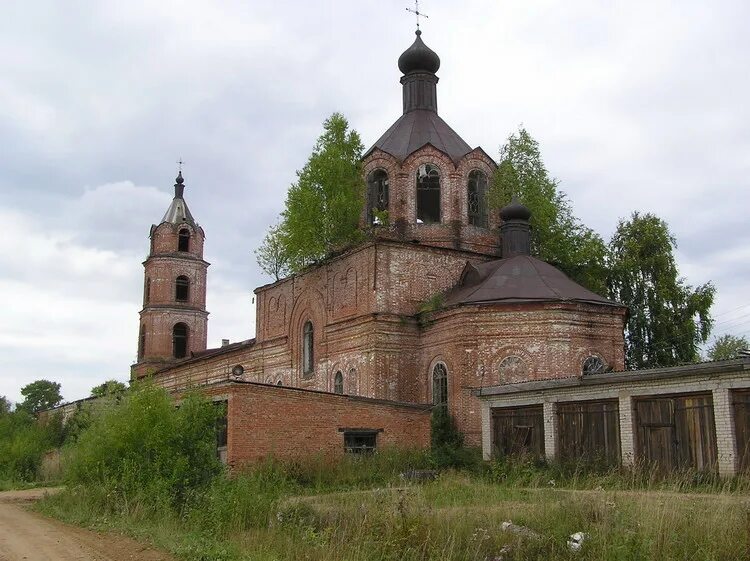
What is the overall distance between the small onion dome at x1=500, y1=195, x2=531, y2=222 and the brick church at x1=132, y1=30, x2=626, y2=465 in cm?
4

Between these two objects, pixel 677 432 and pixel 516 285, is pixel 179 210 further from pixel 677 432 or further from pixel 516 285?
pixel 677 432

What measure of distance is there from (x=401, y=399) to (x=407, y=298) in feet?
10.3

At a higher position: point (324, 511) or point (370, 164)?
point (370, 164)

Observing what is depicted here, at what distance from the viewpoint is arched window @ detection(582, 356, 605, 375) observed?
22.5 metres

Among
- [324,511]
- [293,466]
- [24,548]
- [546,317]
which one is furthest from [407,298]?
[24,548]

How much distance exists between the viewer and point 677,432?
15234 millimetres

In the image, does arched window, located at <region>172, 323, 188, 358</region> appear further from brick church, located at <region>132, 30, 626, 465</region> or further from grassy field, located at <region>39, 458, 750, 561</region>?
grassy field, located at <region>39, 458, 750, 561</region>

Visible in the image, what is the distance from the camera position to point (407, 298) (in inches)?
971

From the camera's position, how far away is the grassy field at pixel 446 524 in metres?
8.23

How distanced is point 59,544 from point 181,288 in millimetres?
32496

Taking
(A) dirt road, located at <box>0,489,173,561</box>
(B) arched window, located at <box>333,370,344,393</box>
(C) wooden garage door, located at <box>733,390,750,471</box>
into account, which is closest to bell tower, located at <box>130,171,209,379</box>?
(B) arched window, located at <box>333,370,344,393</box>

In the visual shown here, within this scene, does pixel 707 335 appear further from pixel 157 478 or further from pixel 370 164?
pixel 157 478

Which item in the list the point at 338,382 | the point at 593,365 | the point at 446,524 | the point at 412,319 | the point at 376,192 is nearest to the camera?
the point at 446,524

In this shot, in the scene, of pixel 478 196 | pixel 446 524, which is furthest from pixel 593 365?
pixel 446 524
